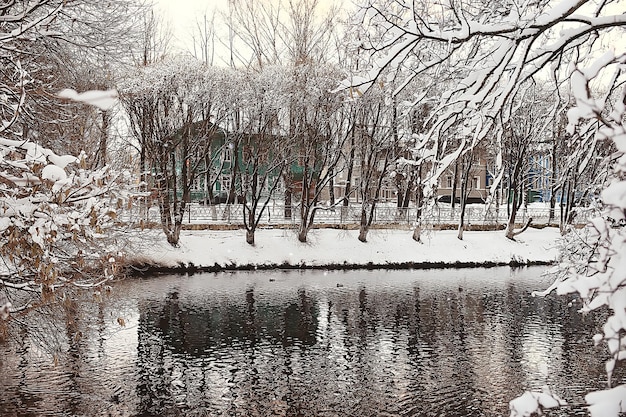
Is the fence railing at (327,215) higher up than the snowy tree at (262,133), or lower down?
lower down

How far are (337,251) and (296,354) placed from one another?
57.4 feet

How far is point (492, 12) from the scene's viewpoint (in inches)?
203

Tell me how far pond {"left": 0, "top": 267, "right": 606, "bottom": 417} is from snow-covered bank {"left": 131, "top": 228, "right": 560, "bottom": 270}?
18.9ft

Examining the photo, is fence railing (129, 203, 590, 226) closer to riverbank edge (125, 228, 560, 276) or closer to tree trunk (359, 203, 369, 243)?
riverbank edge (125, 228, 560, 276)

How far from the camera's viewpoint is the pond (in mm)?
11922

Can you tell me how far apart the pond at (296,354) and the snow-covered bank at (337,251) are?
5.77 m

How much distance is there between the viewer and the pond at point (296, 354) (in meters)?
11.9

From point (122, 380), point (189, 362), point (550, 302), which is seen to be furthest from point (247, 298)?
point (550, 302)

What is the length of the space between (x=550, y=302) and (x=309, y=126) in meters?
16.7

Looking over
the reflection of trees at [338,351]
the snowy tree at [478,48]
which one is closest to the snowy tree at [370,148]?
the reflection of trees at [338,351]

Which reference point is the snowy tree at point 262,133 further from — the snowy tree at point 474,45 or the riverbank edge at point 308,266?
the snowy tree at point 474,45

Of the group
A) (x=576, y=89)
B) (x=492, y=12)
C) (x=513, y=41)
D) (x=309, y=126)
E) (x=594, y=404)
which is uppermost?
(x=309, y=126)

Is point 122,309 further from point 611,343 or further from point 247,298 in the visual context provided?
point 611,343

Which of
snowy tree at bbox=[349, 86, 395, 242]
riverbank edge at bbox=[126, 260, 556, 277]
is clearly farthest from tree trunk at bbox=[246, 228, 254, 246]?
snowy tree at bbox=[349, 86, 395, 242]
